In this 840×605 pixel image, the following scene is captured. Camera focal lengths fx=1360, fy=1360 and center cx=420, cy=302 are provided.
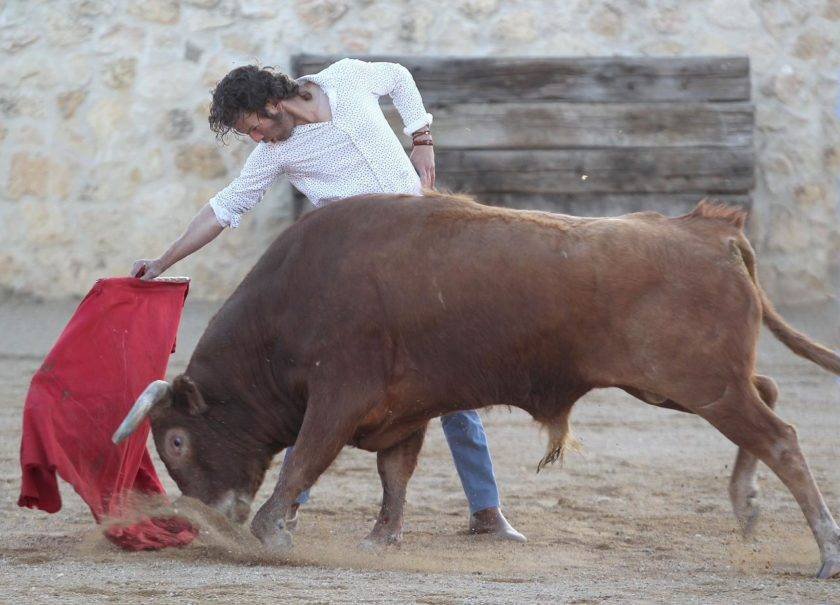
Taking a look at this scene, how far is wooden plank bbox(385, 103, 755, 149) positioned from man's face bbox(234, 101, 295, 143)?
13.9ft

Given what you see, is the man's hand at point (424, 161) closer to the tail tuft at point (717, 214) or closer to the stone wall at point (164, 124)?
the tail tuft at point (717, 214)

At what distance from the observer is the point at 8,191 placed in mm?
8922

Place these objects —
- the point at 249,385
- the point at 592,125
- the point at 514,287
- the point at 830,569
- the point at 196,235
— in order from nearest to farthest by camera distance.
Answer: the point at 830,569
the point at 514,287
the point at 249,385
the point at 196,235
the point at 592,125

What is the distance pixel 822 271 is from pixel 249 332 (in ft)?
17.8

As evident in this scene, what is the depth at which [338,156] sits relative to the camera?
490 centimetres

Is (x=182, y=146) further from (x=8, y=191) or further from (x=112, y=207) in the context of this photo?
(x=8, y=191)

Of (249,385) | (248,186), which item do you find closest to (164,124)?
(248,186)

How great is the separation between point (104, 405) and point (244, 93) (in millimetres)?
1253

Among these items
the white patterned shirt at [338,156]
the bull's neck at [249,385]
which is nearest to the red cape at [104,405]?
the bull's neck at [249,385]

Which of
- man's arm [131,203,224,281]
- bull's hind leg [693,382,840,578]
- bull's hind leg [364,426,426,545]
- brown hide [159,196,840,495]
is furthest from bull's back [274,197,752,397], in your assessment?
bull's hind leg [364,426,426,545]

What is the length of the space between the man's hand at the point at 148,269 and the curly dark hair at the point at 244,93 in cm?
65

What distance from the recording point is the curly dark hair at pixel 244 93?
4625 millimetres

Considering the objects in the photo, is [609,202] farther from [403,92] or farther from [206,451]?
[206,451]

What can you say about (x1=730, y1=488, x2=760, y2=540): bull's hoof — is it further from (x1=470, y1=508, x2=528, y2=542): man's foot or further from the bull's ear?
the bull's ear
